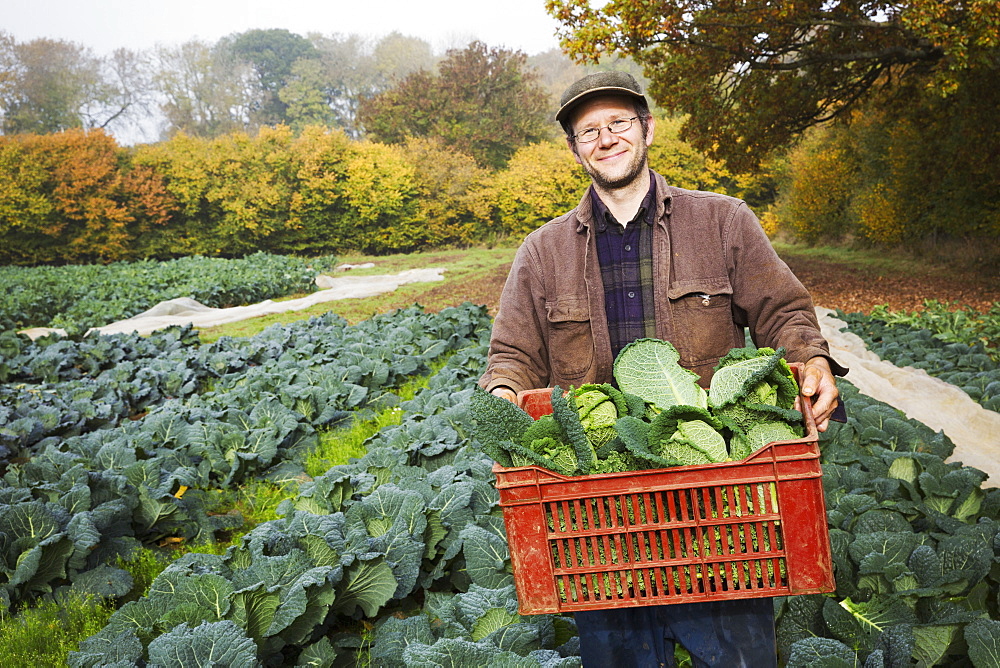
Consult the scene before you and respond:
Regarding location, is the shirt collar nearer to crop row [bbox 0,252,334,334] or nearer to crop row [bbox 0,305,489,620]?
crop row [bbox 0,305,489,620]

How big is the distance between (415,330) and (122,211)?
19.4 metres

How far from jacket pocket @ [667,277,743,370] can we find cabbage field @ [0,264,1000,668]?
0.84 meters

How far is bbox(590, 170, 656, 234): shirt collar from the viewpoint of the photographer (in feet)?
6.70

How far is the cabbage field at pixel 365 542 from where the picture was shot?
6.75ft

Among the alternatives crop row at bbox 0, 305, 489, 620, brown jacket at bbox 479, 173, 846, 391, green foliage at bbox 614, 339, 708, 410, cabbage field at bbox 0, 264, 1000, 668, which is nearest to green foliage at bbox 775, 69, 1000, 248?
cabbage field at bbox 0, 264, 1000, 668

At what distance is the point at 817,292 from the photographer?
1241 centimetres

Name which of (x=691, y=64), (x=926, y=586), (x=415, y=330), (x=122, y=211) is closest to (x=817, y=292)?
(x=691, y=64)

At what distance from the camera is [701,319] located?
A: 2.01 meters

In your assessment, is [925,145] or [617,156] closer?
[617,156]

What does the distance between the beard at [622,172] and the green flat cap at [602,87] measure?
158 millimetres

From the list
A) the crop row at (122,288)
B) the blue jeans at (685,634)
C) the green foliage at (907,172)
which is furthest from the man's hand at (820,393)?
the crop row at (122,288)

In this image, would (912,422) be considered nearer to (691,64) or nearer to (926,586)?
(926,586)

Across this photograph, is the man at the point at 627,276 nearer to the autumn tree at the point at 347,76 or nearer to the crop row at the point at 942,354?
the crop row at the point at 942,354

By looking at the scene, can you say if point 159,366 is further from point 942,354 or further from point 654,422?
point 942,354
